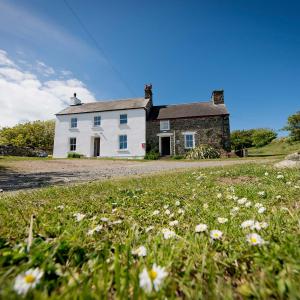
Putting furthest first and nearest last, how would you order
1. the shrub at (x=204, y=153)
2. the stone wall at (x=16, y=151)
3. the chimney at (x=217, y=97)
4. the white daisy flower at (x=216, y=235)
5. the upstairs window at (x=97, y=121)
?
the upstairs window at (x=97, y=121), the chimney at (x=217, y=97), the shrub at (x=204, y=153), the stone wall at (x=16, y=151), the white daisy flower at (x=216, y=235)

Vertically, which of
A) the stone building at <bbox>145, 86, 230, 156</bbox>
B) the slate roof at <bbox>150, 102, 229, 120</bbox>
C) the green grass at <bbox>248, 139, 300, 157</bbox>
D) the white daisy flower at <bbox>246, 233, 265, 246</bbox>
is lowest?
the white daisy flower at <bbox>246, 233, 265, 246</bbox>

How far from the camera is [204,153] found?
19438 millimetres

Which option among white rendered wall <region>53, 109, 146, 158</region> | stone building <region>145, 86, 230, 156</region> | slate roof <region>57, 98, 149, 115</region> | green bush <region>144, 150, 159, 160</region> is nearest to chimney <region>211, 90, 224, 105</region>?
stone building <region>145, 86, 230, 156</region>

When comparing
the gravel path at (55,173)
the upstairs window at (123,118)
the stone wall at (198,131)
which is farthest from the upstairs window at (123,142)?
the gravel path at (55,173)

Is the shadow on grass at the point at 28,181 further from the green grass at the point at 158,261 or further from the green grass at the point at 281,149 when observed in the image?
the green grass at the point at 281,149

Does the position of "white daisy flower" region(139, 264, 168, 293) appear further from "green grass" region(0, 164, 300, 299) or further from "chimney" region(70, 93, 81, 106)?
"chimney" region(70, 93, 81, 106)

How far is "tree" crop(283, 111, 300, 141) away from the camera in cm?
2337

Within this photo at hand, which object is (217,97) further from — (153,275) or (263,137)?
(153,275)

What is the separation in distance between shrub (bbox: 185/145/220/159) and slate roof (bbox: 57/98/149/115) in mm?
8050

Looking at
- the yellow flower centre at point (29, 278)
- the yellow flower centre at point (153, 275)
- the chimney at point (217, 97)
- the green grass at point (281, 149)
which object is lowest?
the yellow flower centre at point (153, 275)

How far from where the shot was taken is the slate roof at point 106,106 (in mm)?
23328

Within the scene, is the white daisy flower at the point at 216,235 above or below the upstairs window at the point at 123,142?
below

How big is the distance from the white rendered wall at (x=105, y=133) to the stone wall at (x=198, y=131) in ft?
4.02

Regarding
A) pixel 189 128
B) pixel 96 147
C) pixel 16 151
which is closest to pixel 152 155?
pixel 189 128
